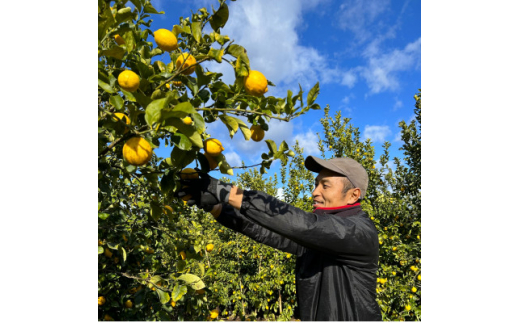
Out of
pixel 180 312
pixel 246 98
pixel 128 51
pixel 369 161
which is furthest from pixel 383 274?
pixel 128 51

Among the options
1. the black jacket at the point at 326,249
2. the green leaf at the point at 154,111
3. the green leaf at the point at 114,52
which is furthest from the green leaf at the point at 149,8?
the black jacket at the point at 326,249

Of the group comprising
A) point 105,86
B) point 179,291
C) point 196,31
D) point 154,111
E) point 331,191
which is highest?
point 196,31

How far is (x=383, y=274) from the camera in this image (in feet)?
13.2

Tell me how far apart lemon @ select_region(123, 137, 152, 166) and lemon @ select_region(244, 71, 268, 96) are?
0.34 meters

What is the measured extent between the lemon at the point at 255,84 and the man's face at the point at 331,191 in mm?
875

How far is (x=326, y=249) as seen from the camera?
49.9 inches

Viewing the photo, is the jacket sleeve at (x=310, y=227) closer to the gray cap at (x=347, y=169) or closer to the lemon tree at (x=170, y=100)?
the lemon tree at (x=170, y=100)

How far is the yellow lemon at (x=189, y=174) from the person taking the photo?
1.09 metres

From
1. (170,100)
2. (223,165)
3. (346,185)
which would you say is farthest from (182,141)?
(346,185)

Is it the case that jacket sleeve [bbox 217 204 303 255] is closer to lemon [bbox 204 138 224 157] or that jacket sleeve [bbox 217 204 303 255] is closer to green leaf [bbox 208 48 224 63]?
lemon [bbox 204 138 224 157]

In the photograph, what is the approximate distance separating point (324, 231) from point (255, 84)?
648 mm

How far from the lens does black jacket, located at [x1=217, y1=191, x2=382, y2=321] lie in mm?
1146

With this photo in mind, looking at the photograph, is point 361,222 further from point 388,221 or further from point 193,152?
point 388,221

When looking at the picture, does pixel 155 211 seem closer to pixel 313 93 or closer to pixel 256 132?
pixel 256 132
